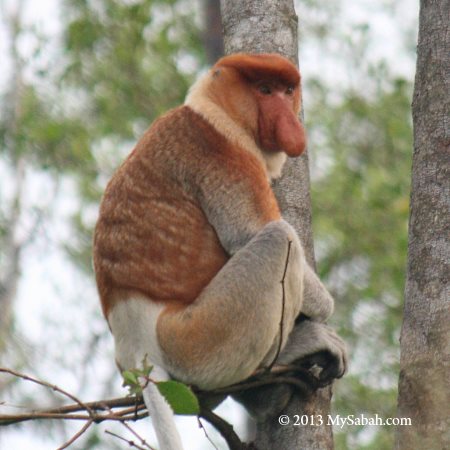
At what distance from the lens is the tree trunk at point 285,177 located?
10.2ft

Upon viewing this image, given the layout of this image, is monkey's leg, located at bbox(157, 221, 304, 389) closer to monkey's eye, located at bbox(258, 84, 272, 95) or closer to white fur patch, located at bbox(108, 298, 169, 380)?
white fur patch, located at bbox(108, 298, 169, 380)

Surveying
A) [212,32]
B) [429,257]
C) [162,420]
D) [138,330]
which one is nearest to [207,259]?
[138,330]

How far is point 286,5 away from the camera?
3848 millimetres

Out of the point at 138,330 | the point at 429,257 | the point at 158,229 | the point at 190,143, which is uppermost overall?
the point at 190,143

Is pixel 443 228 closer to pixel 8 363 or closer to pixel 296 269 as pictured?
pixel 296 269

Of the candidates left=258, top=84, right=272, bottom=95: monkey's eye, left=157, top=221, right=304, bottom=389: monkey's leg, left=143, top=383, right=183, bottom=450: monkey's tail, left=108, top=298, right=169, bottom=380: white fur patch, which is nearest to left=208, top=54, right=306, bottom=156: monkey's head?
left=258, top=84, right=272, bottom=95: monkey's eye

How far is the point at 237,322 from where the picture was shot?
10.9 feet

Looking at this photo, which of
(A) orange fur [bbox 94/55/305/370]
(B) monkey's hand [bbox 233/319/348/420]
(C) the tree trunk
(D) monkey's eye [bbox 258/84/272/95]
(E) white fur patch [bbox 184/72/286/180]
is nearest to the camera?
(C) the tree trunk

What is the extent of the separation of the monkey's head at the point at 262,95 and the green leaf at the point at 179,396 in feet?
4.21

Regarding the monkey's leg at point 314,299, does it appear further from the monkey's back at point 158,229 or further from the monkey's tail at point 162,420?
the monkey's tail at point 162,420

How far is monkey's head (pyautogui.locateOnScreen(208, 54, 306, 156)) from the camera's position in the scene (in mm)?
3611

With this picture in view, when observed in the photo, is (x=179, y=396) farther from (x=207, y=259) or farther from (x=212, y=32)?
(x=212, y=32)

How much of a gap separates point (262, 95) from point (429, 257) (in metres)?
1.15

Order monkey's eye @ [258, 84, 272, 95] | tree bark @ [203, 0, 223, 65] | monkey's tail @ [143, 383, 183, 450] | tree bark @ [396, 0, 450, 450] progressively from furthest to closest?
1. tree bark @ [203, 0, 223, 65]
2. monkey's eye @ [258, 84, 272, 95]
3. monkey's tail @ [143, 383, 183, 450]
4. tree bark @ [396, 0, 450, 450]
